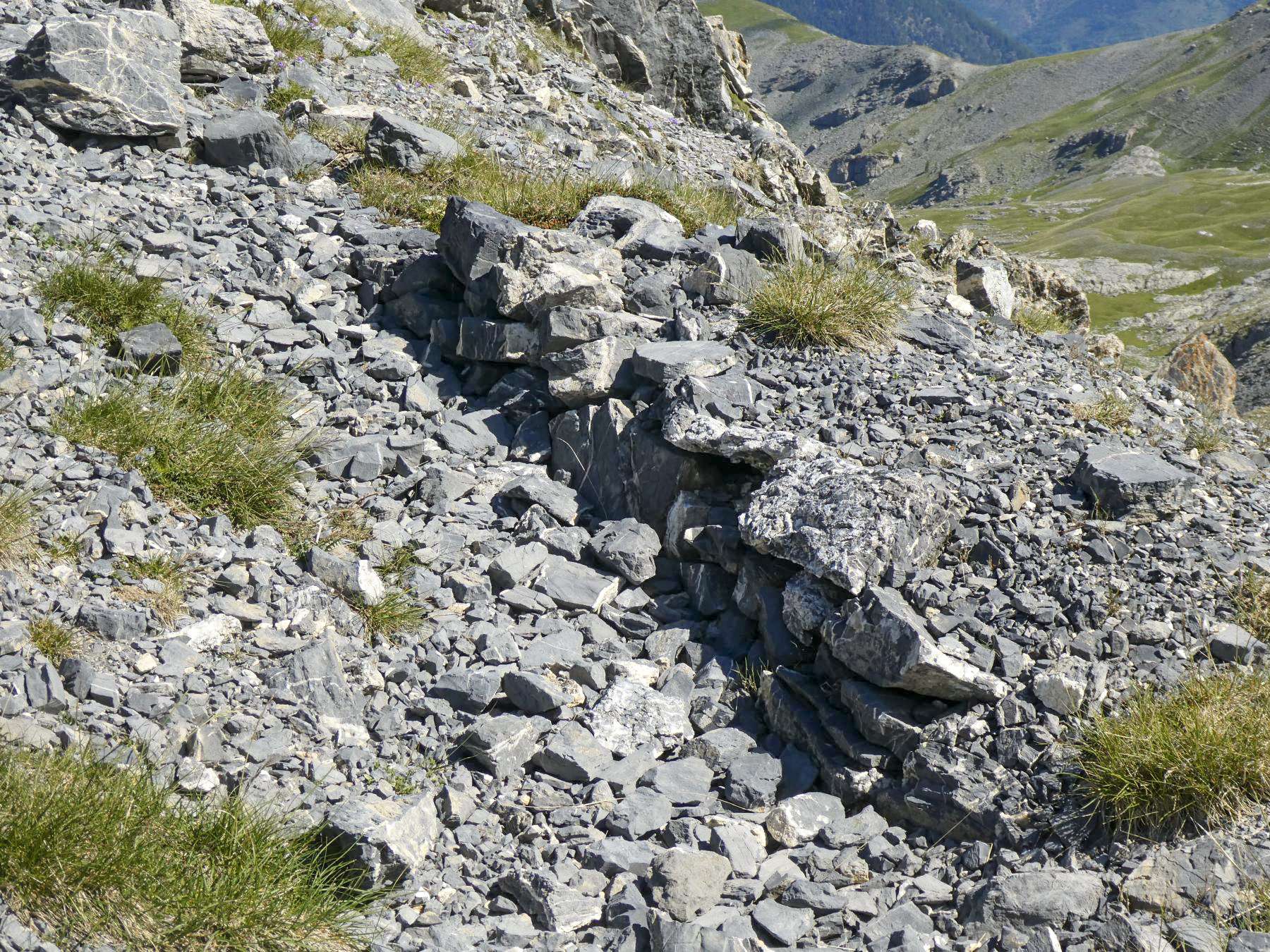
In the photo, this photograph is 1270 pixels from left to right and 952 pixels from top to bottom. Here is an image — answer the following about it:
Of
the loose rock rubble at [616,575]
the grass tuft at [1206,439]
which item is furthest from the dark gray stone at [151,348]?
the grass tuft at [1206,439]

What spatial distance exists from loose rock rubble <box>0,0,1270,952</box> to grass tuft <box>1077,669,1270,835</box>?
0.64 ft

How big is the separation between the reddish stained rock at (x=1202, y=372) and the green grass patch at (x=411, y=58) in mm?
13125

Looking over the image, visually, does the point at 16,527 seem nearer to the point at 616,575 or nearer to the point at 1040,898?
the point at 616,575

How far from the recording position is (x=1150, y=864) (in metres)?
A: 4.60

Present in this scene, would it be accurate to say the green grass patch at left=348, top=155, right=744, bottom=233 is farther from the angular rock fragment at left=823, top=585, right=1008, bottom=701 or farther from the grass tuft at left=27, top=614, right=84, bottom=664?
the grass tuft at left=27, top=614, right=84, bottom=664

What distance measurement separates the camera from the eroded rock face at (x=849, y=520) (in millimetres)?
6215

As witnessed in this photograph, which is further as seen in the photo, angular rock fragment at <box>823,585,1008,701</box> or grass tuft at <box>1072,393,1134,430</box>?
grass tuft at <box>1072,393,1134,430</box>

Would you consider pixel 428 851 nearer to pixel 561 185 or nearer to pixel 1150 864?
pixel 1150 864

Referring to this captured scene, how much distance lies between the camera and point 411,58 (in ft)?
51.5

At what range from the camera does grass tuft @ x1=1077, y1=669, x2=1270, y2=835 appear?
15.5ft

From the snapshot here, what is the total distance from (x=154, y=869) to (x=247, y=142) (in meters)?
9.46

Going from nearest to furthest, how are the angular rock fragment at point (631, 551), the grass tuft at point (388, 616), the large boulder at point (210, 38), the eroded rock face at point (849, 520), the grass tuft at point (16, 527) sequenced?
the grass tuft at point (16, 527)
the eroded rock face at point (849, 520)
the grass tuft at point (388, 616)
the angular rock fragment at point (631, 551)
the large boulder at point (210, 38)

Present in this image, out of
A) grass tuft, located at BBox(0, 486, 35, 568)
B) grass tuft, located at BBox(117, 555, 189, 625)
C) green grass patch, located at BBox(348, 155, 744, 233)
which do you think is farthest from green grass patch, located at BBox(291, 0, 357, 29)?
grass tuft, located at BBox(117, 555, 189, 625)

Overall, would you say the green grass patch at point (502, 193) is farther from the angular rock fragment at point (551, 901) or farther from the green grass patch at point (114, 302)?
the angular rock fragment at point (551, 901)
